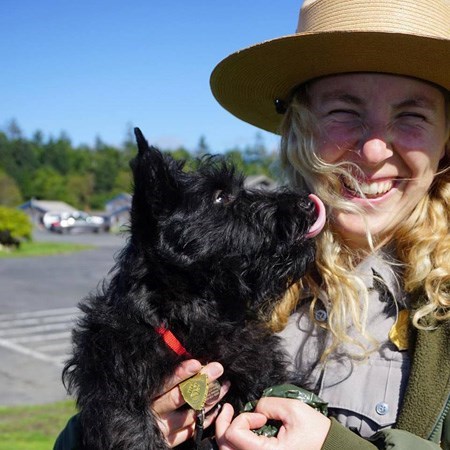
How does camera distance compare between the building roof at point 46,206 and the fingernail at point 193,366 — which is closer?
the fingernail at point 193,366

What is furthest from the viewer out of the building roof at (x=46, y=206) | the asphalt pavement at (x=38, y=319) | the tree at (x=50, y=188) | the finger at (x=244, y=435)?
the tree at (x=50, y=188)

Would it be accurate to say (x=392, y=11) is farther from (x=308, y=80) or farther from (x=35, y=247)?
(x=35, y=247)

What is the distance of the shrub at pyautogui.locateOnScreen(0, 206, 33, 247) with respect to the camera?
41.1m

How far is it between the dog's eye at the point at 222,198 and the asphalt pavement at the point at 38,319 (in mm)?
503

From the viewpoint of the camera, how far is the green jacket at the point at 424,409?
7.49 ft

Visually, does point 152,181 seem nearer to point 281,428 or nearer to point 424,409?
point 281,428

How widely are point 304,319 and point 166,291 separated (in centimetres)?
68

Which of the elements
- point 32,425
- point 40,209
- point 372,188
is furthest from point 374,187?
point 40,209

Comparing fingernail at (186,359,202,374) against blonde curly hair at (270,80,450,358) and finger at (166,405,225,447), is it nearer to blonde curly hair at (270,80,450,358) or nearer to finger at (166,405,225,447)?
finger at (166,405,225,447)

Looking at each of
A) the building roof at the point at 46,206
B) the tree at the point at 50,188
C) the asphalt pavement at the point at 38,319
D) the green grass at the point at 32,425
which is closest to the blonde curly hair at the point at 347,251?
the asphalt pavement at the point at 38,319

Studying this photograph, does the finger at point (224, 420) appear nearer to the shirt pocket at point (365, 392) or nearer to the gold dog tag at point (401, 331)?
the shirt pocket at point (365, 392)

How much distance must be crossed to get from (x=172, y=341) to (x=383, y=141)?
1.27 m

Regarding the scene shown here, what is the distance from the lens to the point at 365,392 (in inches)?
104

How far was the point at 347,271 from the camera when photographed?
298cm
